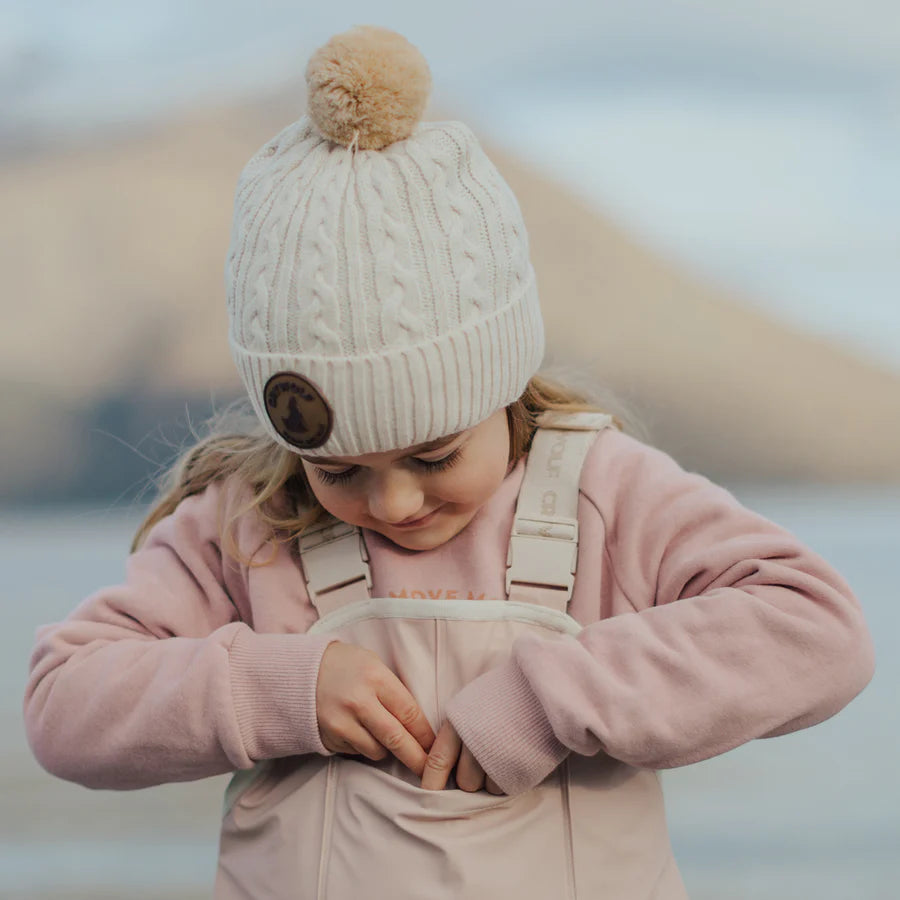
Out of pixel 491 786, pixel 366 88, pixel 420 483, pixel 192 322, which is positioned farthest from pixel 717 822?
pixel 192 322

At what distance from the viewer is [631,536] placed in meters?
0.96

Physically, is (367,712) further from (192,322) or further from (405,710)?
(192,322)

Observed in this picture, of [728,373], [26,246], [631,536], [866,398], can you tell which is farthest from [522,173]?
[631,536]

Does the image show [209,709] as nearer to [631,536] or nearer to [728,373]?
[631,536]

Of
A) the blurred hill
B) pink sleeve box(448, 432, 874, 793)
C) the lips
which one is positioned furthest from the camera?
the blurred hill

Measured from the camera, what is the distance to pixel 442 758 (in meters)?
0.91

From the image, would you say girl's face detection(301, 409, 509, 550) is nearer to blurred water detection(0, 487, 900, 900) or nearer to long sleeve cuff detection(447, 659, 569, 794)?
long sleeve cuff detection(447, 659, 569, 794)

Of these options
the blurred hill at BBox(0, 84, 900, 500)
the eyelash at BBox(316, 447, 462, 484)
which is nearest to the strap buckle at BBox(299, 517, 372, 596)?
the eyelash at BBox(316, 447, 462, 484)

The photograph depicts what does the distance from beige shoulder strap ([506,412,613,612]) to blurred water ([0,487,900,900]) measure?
2.45ft

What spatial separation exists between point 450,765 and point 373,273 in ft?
1.22

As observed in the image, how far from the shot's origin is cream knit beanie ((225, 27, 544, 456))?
33.2 inches

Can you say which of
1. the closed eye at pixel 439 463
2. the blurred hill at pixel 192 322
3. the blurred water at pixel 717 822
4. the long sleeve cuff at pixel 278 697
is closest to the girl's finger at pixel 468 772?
the long sleeve cuff at pixel 278 697

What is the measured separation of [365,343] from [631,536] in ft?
0.89

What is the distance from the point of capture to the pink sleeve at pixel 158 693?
0.92 metres
